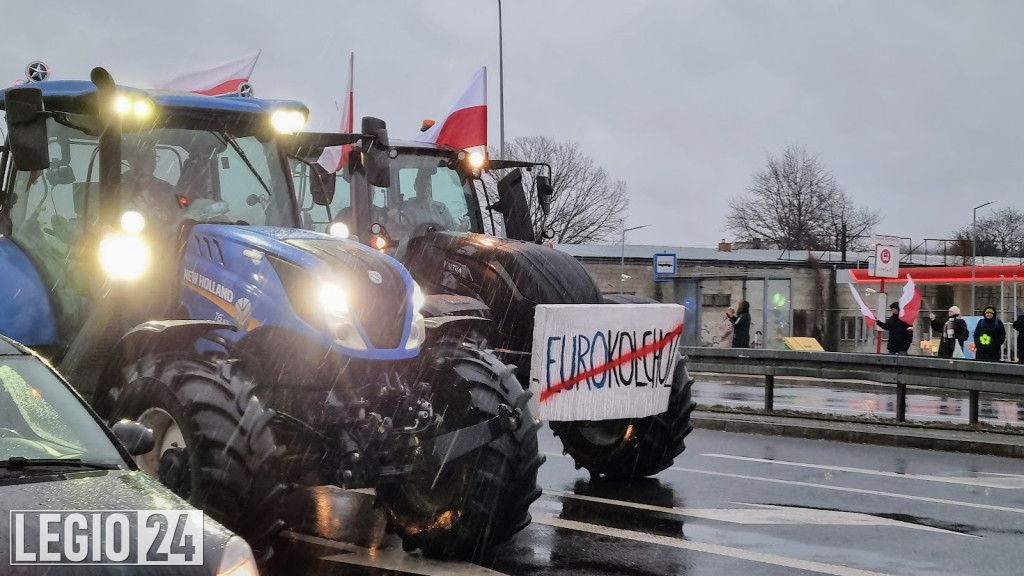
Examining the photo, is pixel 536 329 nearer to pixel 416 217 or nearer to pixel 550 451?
pixel 416 217

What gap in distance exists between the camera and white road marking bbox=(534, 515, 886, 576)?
6.57 metres

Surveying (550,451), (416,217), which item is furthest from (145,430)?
(550,451)

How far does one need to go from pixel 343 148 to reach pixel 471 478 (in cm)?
607

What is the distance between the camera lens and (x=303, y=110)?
773cm

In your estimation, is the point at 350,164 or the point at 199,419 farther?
the point at 350,164

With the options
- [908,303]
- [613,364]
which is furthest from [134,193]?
[908,303]

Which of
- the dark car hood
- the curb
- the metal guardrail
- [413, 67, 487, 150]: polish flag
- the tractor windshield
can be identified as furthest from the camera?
[413, 67, 487, 150]: polish flag

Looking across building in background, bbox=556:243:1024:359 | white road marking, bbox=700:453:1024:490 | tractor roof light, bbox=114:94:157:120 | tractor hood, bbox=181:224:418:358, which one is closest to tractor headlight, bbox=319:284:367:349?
tractor hood, bbox=181:224:418:358

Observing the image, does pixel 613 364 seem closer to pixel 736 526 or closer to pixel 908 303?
pixel 736 526

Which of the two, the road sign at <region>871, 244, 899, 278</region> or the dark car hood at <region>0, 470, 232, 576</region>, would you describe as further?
the road sign at <region>871, 244, 899, 278</region>

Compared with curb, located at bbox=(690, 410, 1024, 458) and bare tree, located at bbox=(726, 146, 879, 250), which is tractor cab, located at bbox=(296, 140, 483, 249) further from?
bare tree, located at bbox=(726, 146, 879, 250)

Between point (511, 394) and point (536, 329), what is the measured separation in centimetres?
143

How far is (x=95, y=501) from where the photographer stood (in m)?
3.78

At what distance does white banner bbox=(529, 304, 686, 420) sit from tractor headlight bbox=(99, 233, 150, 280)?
97.9 inches
